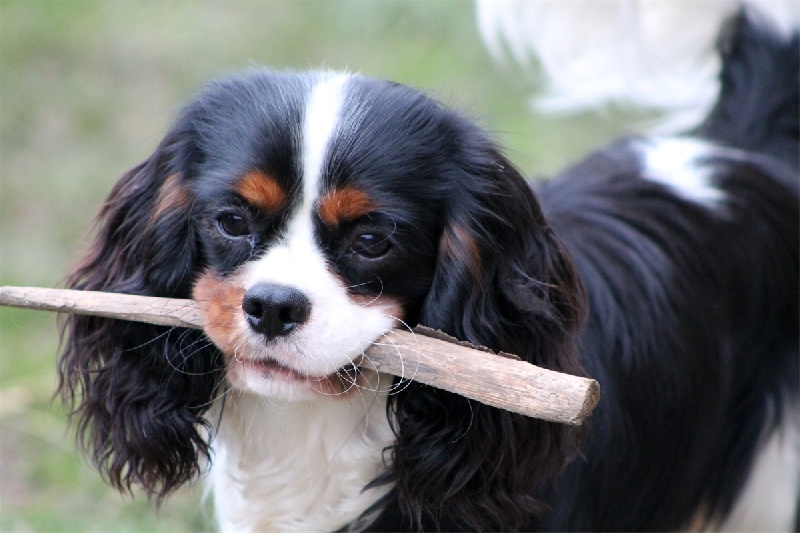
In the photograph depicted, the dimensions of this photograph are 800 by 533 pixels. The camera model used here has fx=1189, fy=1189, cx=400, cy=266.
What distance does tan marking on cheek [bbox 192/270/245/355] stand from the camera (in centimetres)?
231

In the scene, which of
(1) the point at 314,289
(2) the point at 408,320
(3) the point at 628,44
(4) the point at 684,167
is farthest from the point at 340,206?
(3) the point at 628,44

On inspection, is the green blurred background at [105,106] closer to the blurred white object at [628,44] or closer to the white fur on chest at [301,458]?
the blurred white object at [628,44]

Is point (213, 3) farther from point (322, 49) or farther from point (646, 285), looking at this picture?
point (646, 285)

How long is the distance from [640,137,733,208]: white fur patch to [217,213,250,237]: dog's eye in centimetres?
142

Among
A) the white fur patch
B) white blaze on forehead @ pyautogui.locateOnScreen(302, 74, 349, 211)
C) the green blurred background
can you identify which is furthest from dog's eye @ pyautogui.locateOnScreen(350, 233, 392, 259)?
the green blurred background

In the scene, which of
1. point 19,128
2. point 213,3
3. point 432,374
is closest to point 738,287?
point 432,374

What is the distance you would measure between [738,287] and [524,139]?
2891 mm

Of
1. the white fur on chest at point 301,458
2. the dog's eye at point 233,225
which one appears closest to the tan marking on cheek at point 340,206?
the dog's eye at point 233,225

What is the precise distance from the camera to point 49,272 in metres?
4.96

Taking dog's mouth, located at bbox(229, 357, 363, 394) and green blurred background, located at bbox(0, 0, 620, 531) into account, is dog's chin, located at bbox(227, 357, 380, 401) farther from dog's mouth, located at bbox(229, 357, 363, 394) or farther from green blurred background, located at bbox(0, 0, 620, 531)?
green blurred background, located at bbox(0, 0, 620, 531)

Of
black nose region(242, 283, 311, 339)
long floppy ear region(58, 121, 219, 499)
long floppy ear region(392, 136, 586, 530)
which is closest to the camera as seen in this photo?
black nose region(242, 283, 311, 339)

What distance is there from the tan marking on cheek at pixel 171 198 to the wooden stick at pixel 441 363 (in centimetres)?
20

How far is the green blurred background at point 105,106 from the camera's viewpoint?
157 inches

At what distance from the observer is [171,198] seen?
2.57m
